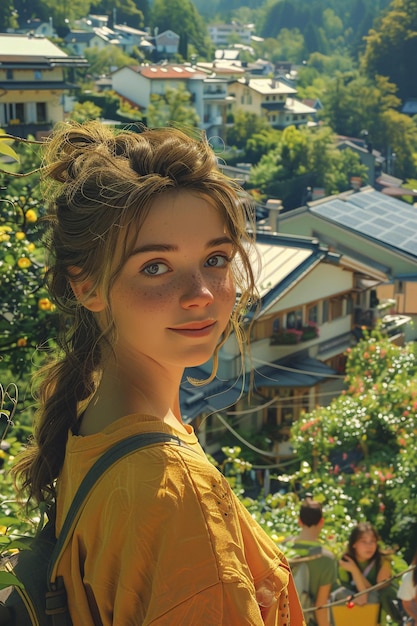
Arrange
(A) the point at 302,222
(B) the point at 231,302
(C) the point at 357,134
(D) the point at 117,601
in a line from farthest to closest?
(C) the point at 357,134 < (A) the point at 302,222 < (B) the point at 231,302 < (D) the point at 117,601

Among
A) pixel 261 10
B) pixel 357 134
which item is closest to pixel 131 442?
pixel 357 134

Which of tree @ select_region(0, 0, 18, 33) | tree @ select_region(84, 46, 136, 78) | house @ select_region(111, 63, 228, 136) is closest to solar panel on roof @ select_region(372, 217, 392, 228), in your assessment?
house @ select_region(111, 63, 228, 136)

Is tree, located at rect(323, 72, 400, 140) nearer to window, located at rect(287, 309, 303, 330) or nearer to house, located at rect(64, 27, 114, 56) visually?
house, located at rect(64, 27, 114, 56)

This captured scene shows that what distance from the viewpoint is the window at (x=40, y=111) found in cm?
1894

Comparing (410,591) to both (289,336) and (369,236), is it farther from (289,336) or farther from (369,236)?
(369,236)

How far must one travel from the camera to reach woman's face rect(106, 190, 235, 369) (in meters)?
0.91

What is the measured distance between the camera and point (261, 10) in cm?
7800

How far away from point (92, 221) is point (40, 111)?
1902cm

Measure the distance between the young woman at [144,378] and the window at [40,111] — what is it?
18.4 metres

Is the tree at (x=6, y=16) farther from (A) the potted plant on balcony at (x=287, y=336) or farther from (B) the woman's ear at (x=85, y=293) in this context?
(B) the woman's ear at (x=85, y=293)

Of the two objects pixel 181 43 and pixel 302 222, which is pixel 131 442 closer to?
pixel 302 222

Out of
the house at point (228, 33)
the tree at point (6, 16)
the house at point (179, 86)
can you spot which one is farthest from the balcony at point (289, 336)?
the house at point (228, 33)

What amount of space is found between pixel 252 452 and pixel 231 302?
10.5 metres

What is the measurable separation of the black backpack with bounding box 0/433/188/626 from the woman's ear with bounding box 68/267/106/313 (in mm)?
138
